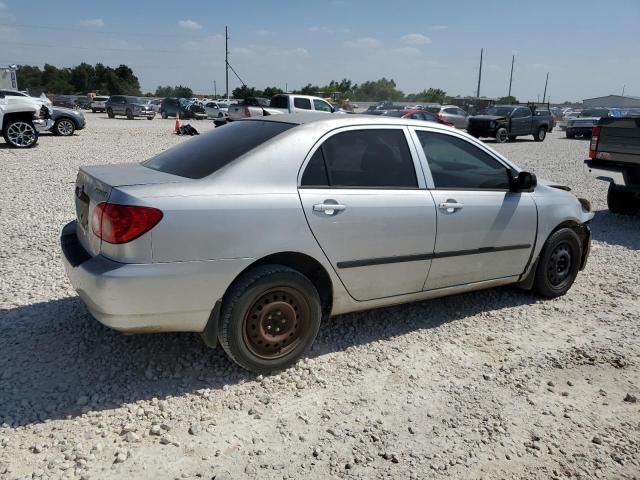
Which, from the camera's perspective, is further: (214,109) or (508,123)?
(214,109)

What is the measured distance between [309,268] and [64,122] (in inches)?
722

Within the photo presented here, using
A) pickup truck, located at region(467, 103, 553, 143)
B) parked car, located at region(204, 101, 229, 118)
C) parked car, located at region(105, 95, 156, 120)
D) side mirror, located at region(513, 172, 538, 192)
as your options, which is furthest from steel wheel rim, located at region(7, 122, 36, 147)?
parked car, located at region(204, 101, 229, 118)

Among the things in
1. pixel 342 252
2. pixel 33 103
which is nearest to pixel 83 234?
pixel 342 252

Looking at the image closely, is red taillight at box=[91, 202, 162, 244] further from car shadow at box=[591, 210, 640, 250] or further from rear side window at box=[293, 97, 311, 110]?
rear side window at box=[293, 97, 311, 110]

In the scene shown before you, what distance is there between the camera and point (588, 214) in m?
5.14

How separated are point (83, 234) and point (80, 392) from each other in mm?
989

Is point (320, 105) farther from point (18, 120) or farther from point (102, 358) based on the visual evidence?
point (102, 358)

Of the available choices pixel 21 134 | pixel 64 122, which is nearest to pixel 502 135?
pixel 64 122

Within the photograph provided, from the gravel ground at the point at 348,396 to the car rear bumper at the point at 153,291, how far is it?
49 cm

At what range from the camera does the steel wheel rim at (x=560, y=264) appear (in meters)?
4.87

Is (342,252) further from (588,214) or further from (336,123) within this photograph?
(588,214)

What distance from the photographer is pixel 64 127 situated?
62.1 feet

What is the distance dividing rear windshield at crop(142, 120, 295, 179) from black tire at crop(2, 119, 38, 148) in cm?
1261

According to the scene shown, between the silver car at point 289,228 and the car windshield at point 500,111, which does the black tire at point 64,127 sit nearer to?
the silver car at point 289,228
